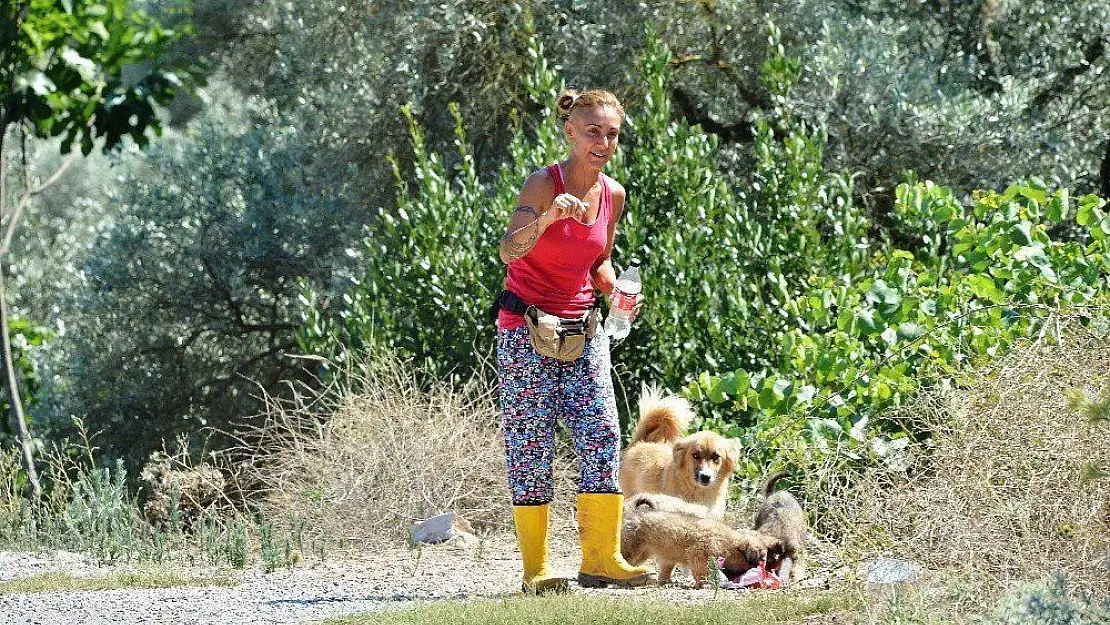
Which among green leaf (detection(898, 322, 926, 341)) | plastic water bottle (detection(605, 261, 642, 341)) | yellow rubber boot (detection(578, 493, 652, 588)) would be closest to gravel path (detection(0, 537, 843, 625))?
yellow rubber boot (detection(578, 493, 652, 588))

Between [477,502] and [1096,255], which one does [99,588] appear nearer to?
[477,502]

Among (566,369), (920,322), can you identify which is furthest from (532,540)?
(920,322)

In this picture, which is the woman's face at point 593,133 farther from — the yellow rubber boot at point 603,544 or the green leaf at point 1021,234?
the green leaf at point 1021,234

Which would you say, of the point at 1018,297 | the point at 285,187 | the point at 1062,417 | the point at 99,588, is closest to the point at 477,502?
the point at 99,588

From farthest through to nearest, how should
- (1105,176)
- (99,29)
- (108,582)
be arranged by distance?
(1105,176)
(99,29)
(108,582)

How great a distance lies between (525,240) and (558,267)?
293mm

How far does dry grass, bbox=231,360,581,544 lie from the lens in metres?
8.80

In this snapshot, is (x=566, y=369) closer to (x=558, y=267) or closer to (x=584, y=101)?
(x=558, y=267)

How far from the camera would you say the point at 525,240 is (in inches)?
235

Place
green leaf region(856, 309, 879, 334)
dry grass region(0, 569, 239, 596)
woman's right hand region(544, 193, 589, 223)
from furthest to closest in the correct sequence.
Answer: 1. green leaf region(856, 309, 879, 334)
2. dry grass region(0, 569, 239, 596)
3. woman's right hand region(544, 193, 589, 223)

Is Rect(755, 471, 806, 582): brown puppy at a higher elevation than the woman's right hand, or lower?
lower

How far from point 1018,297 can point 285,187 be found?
846 cm

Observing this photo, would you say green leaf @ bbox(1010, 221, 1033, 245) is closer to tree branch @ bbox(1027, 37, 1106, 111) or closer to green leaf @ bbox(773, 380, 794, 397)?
green leaf @ bbox(773, 380, 794, 397)

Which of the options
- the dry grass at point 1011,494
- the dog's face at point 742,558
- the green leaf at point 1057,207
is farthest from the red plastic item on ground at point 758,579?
the green leaf at point 1057,207
